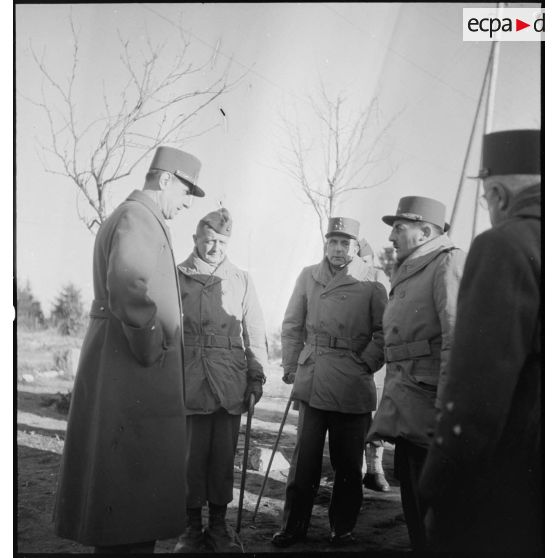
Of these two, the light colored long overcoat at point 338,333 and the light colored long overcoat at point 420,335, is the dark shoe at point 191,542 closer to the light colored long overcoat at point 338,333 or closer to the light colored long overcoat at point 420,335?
the light colored long overcoat at point 338,333

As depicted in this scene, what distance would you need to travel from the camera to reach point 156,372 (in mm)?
2992

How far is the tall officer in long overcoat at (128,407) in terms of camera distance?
2.86 m

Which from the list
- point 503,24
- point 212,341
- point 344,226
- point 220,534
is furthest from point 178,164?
point 220,534

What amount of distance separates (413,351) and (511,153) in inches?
41.5

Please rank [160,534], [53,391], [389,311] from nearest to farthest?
1. [160,534]
2. [389,311]
3. [53,391]

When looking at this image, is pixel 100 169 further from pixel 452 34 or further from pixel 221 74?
pixel 452 34

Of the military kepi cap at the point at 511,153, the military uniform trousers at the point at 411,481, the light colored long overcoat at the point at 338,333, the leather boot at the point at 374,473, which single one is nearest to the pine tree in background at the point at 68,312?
the light colored long overcoat at the point at 338,333

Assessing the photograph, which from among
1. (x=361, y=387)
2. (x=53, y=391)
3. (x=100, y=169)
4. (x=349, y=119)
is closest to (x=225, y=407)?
(x=361, y=387)

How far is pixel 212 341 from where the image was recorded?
3.77m

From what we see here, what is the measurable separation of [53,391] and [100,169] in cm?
140

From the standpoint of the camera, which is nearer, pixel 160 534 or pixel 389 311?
pixel 160 534

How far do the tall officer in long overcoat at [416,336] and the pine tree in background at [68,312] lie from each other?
1639 millimetres

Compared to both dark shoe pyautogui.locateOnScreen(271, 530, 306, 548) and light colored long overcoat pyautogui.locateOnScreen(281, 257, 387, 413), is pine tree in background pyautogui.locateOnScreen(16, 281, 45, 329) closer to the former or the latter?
light colored long overcoat pyautogui.locateOnScreen(281, 257, 387, 413)

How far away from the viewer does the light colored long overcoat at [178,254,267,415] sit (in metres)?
3.71
